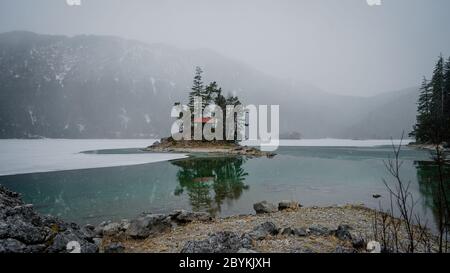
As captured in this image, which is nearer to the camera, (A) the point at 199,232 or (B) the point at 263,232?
(B) the point at 263,232

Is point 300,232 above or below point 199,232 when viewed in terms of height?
above

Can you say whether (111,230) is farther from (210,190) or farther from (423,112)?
(423,112)

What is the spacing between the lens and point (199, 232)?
6.95 m

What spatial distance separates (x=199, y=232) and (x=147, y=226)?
1483mm

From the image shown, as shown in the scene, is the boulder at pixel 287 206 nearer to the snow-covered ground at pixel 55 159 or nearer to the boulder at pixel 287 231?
the boulder at pixel 287 231

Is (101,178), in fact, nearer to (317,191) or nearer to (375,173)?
(317,191)

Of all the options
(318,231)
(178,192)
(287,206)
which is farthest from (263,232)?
(178,192)

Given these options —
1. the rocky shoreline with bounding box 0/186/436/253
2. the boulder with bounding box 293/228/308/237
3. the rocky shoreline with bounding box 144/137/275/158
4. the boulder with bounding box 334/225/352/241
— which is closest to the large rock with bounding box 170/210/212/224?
the rocky shoreline with bounding box 0/186/436/253

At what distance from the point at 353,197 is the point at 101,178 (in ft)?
52.1

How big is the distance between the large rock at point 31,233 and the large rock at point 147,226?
1.52 meters

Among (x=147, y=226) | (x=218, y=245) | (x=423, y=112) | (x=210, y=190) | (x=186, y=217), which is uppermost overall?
(x=423, y=112)
